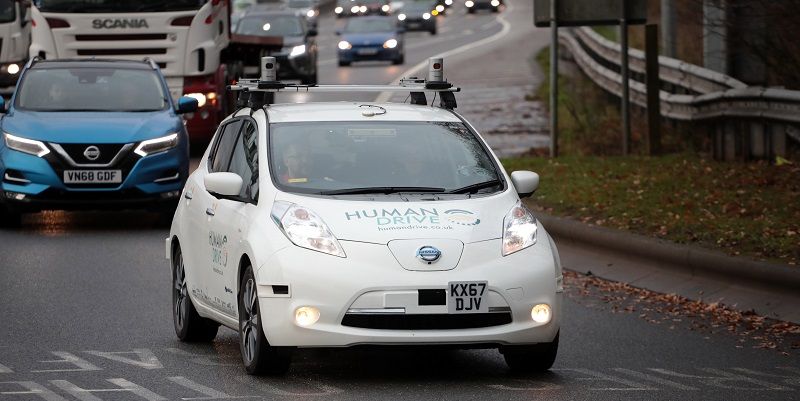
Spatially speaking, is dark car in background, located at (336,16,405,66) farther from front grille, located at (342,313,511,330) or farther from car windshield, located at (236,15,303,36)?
front grille, located at (342,313,511,330)

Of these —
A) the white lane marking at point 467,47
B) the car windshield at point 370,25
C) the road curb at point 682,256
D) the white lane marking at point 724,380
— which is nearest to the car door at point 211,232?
the white lane marking at point 724,380

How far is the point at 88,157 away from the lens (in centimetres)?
1745

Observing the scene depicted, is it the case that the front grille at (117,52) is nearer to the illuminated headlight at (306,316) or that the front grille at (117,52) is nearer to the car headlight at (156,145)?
the car headlight at (156,145)

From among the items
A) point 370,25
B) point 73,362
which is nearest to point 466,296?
point 73,362

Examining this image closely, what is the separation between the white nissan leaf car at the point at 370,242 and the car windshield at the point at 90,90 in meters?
8.62

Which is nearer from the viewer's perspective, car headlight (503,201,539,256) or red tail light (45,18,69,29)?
car headlight (503,201,539,256)

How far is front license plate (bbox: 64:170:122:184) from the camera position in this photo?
17.3 meters

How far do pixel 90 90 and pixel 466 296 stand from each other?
436 inches

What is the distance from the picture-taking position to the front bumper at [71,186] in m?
17.3

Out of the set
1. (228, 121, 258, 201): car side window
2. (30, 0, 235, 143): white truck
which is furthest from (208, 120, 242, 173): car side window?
(30, 0, 235, 143): white truck

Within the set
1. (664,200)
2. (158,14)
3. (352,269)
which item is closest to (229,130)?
(352,269)

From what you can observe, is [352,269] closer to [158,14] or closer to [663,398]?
[663,398]

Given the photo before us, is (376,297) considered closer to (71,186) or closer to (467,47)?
(71,186)

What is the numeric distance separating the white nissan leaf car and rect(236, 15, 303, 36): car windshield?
109ft
